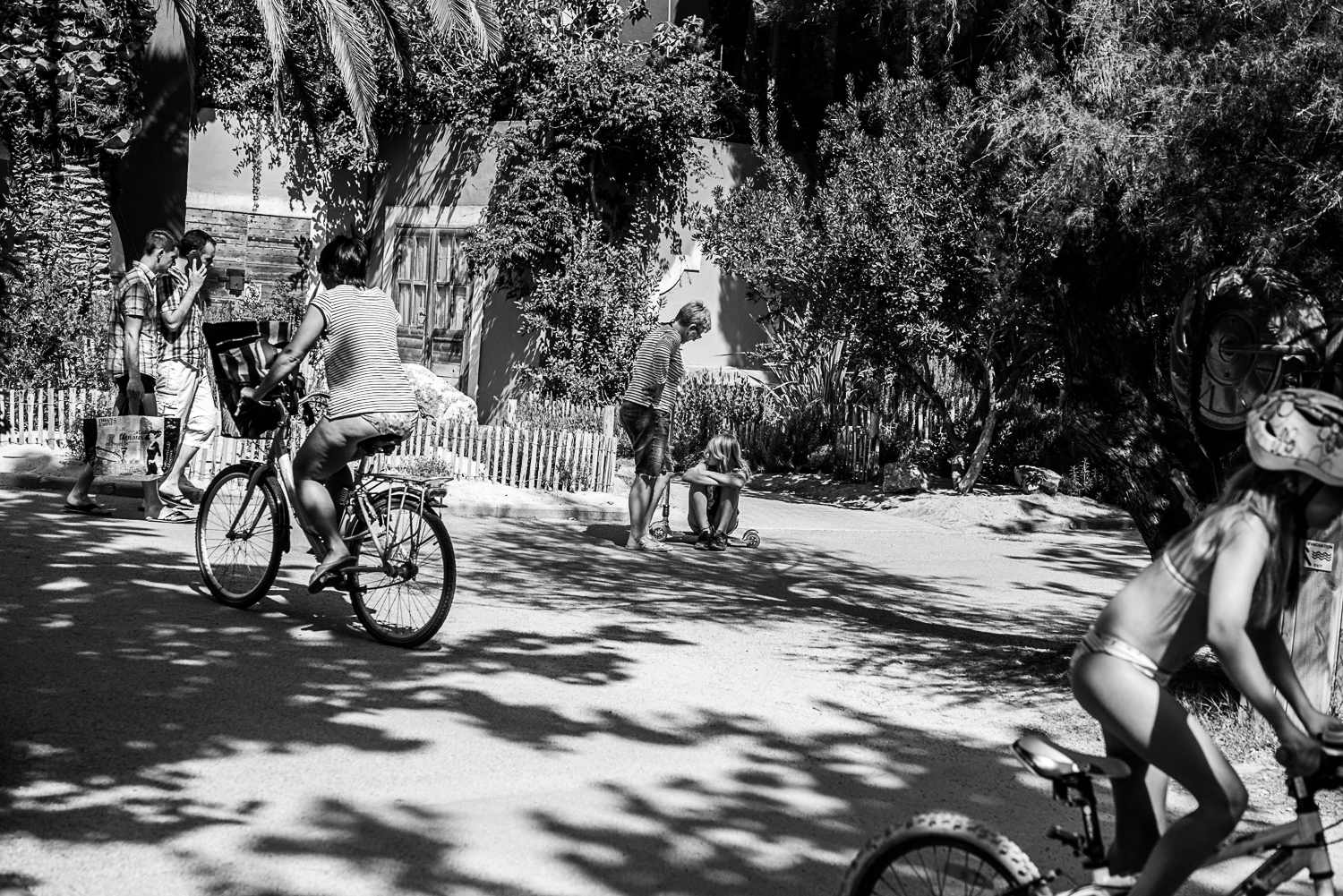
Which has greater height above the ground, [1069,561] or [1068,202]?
[1068,202]

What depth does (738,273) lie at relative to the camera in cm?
1811

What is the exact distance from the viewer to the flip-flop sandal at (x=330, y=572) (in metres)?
7.14

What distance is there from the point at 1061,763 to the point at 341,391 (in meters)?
4.82

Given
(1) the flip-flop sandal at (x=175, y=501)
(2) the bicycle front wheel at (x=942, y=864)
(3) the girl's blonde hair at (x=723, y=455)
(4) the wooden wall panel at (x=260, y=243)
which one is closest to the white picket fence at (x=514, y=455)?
(3) the girl's blonde hair at (x=723, y=455)

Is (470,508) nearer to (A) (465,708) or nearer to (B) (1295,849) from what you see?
(A) (465,708)

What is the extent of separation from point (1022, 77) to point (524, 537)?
5.55 meters

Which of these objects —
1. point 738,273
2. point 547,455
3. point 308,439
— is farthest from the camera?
point 738,273

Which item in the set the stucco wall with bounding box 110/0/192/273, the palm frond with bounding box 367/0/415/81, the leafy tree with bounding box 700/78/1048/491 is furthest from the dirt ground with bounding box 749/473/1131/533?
the stucco wall with bounding box 110/0/192/273

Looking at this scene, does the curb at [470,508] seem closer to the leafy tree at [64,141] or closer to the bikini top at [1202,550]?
the leafy tree at [64,141]

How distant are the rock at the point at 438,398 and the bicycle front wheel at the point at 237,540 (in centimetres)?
840

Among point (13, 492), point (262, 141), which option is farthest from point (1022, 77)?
point (262, 141)

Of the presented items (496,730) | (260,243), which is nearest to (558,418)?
(260,243)

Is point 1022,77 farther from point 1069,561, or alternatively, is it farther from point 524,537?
point 524,537

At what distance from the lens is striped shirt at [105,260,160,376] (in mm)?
10375
